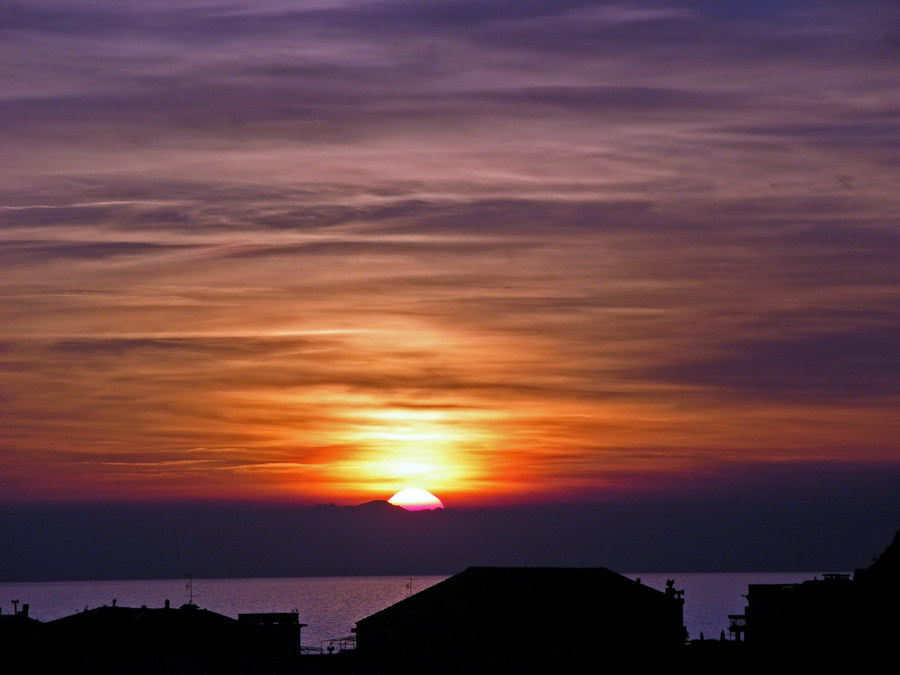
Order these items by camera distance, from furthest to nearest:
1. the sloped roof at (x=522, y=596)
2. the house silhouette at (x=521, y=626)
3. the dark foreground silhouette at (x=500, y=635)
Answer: the sloped roof at (x=522, y=596), the house silhouette at (x=521, y=626), the dark foreground silhouette at (x=500, y=635)

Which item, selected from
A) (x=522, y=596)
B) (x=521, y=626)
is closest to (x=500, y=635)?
(x=521, y=626)

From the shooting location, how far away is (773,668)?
3351 inches

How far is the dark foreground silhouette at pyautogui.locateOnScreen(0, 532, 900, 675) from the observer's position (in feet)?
277

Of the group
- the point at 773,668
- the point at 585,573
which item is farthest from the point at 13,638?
the point at 585,573

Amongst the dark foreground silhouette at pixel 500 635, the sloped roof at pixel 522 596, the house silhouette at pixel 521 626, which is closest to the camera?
the dark foreground silhouette at pixel 500 635

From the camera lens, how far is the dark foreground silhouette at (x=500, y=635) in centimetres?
8438

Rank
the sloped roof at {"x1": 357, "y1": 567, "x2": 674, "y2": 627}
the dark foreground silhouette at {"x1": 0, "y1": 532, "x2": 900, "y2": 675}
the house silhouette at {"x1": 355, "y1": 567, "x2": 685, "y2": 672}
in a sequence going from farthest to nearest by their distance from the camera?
the sloped roof at {"x1": 357, "y1": 567, "x2": 674, "y2": 627}, the house silhouette at {"x1": 355, "y1": 567, "x2": 685, "y2": 672}, the dark foreground silhouette at {"x1": 0, "y1": 532, "x2": 900, "y2": 675}

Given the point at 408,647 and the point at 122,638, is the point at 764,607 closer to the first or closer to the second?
the point at 408,647

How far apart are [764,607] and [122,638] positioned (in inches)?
2797

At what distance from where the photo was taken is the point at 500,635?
9525 cm

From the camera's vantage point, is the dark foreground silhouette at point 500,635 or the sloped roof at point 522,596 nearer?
the dark foreground silhouette at point 500,635

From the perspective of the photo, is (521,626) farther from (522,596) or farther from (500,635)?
(522,596)

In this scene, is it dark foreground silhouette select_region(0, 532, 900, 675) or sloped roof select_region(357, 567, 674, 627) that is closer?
dark foreground silhouette select_region(0, 532, 900, 675)

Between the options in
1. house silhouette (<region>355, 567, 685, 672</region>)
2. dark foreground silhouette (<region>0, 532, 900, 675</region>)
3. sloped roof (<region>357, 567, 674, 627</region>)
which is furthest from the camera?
sloped roof (<region>357, 567, 674, 627</region>)
